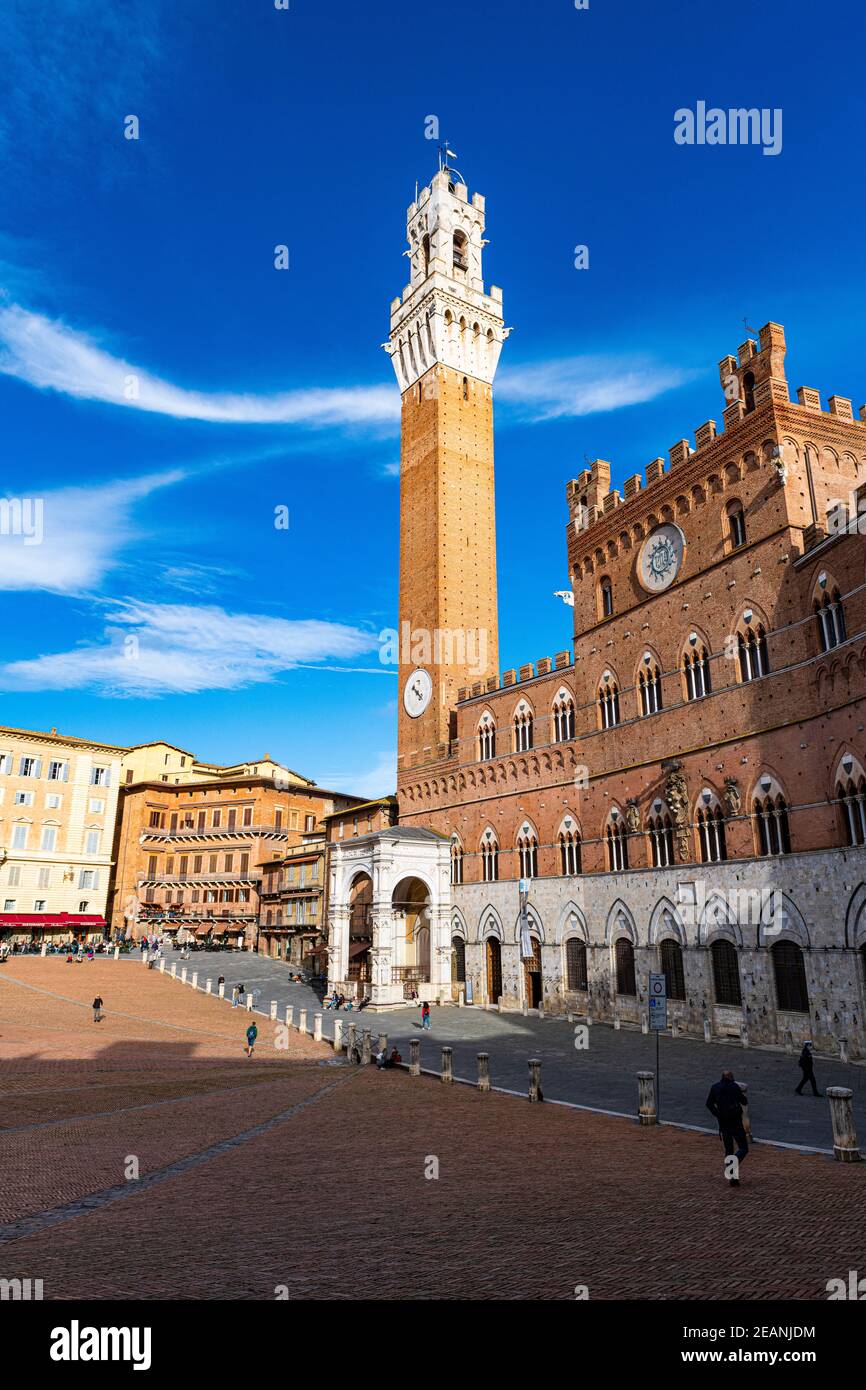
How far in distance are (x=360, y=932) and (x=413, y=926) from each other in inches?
124

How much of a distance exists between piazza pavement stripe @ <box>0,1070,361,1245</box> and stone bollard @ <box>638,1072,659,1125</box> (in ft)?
21.9

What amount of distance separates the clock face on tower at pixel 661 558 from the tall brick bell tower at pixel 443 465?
52.0 ft

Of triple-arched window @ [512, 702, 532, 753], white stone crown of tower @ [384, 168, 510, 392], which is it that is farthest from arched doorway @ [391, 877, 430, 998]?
white stone crown of tower @ [384, 168, 510, 392]

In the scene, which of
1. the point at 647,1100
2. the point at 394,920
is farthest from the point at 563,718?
the point at 647,1100

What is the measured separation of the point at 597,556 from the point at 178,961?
3582 cm

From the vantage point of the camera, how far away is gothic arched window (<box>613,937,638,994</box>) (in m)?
31.1

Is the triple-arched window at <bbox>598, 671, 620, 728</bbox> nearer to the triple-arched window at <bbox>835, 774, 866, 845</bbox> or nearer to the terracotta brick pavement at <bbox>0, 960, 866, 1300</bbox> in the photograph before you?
the triple-arched window at <bbox>835, 774, 866, 845</bbox>

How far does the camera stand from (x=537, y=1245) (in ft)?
28.0

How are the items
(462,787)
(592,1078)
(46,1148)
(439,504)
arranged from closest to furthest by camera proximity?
(46,1148), (592,1078), (462,787), (439,504)

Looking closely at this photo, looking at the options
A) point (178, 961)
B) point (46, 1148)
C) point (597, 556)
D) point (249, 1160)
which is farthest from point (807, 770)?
point (178, 961)

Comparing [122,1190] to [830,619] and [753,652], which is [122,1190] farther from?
[753,652]

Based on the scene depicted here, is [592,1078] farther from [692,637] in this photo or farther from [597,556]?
[597,556]

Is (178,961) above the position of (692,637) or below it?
below
